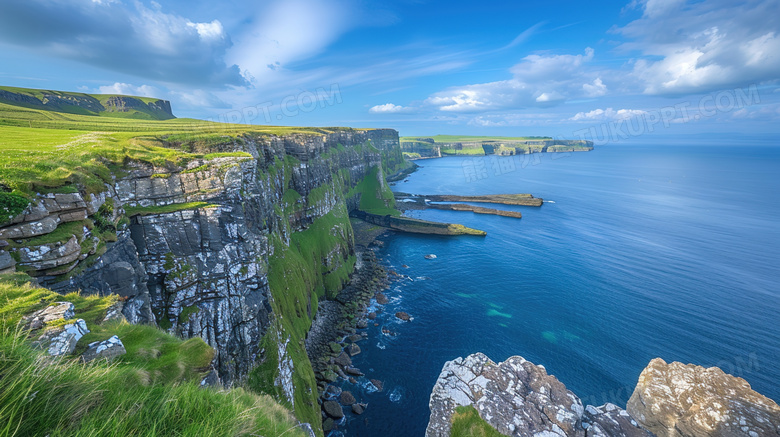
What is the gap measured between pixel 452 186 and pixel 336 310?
135 metres

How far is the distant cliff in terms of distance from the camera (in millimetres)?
70000

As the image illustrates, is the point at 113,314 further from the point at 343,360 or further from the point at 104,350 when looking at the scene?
the point at 343,360

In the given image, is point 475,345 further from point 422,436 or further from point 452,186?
point 452,186

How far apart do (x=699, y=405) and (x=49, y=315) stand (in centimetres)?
3665

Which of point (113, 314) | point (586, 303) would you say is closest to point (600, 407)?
point (113, 314)

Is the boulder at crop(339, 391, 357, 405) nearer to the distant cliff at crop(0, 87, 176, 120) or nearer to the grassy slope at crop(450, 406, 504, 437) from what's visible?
the grassy slope at crop(450, 406, 504, 437)

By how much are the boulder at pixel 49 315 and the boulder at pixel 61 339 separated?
460 millimetres

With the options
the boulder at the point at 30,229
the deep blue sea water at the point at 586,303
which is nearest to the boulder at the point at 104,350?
the boulder at the point at 30,229

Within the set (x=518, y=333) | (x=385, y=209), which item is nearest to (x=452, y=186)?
(x=385, y=209)

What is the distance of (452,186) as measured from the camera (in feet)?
570

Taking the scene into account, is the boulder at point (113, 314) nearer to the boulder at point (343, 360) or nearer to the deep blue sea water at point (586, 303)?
the deep blue sea water at point (586, 303)

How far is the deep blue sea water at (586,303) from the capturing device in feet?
128

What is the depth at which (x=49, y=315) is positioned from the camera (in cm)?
872

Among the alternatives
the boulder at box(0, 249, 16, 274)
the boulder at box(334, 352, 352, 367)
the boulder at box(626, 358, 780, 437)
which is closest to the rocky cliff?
the boulder at box(0, 249, 16, 274)
